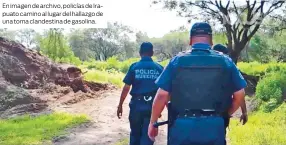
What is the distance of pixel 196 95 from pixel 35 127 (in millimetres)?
6328

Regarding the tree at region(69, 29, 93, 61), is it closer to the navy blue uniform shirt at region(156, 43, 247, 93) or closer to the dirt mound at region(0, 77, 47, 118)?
the dirt mound at region(0, 77, 47, 118)

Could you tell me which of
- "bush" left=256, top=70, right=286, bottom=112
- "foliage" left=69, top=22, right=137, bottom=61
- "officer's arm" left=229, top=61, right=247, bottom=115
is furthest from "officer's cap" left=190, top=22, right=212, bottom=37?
"foliage" left=69, top=22, right=137, bottom=61

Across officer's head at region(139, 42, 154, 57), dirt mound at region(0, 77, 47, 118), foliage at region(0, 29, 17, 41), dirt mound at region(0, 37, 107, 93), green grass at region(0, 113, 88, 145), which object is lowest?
green grass at region(0, 113, 88, 145)

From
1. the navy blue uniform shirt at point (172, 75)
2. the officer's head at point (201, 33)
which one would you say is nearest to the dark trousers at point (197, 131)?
the navy blue uniform shirt at point (172, 75)

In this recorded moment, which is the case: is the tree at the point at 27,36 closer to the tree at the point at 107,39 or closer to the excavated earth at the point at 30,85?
the tree at the point at 107,39

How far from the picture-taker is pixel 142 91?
16.9 ft

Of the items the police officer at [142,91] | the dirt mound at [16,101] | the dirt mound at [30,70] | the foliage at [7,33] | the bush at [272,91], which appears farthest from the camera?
the foliage at [7,33]

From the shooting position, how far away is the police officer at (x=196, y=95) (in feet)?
10.9

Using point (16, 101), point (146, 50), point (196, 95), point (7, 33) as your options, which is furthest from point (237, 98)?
point (7, 33)

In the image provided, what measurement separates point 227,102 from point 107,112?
26.6 feet

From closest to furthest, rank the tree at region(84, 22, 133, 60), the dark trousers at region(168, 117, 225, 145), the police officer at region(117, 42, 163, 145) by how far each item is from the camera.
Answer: the dark trousers at region(168, 117, 225, 145)
the police officer at region(117, 42, 163, 145)
the tree at region(84, 22, 133, 60)

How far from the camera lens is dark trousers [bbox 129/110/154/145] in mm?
5176

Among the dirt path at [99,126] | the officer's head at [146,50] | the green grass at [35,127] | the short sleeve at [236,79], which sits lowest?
the dirt path at [99,126]

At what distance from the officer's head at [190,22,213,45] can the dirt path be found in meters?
4.51
